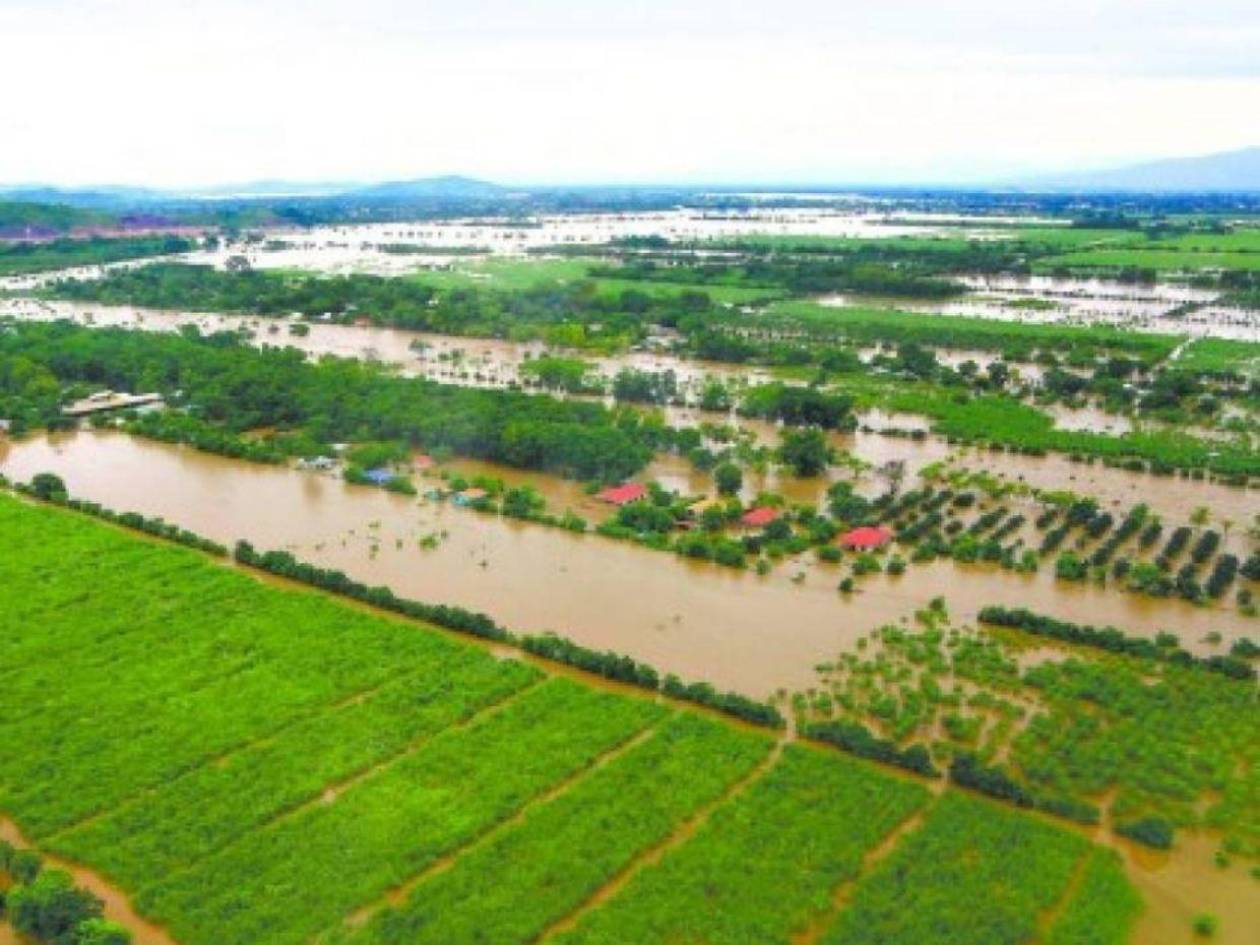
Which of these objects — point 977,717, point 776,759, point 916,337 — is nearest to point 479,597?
point 776,759

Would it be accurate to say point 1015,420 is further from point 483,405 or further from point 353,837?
point 353,837

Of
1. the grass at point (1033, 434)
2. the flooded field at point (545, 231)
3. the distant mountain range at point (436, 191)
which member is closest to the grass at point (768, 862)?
the grass at point (1033, 434)

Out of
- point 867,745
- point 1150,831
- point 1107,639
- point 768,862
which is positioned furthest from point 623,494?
point 1150,831

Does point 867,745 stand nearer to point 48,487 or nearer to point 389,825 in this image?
point 389,825

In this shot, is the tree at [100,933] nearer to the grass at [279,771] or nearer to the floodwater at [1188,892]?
the grass at [279,771]

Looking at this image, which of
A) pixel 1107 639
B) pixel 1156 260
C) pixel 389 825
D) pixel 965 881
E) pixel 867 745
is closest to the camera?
pixel 965 881

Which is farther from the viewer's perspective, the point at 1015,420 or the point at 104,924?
the point at 1015,420

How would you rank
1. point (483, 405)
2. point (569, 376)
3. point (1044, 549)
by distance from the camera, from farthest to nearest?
1. point (569, 376)
2. point (483, 405)
3. point (1044, 549)
